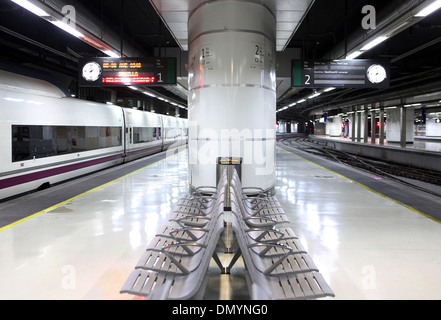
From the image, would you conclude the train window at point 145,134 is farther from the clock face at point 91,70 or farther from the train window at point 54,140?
the clock face at point 91,70

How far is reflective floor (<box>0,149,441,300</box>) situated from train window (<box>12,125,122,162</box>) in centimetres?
189

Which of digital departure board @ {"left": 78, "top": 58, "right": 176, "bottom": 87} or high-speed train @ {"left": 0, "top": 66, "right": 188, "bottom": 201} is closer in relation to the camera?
high-speed train @ {"left": 0, "top": 66, "right": 188, "bottom": 201}

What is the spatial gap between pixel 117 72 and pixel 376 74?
790cm

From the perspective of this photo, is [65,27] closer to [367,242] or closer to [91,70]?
[91,70]

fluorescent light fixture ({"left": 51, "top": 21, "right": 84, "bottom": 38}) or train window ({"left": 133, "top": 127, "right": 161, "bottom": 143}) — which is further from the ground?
fluorescent light fixture ({"left": 51, "top": 21, "right": 84, "bottom": 38})

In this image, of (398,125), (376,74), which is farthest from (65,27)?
(398,125)

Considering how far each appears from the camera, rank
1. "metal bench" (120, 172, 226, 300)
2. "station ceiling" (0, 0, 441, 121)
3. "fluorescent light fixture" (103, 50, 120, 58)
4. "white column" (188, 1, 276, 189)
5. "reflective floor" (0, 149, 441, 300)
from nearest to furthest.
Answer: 1. "metal bench" (120, 172, 226, 300)
2. "reflective floor" (0, 149, 441, 300)
3. "white column" (188, 1, 276, 189)
4. "station ceiling" (0, 0, 441, 121)
5. "fluorescent light fixture" (103, 50, 120, 58)

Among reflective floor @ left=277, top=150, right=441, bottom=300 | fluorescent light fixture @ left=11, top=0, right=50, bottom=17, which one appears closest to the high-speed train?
fluorescent light fixture @ left=11, top=0, right=50, bottom=17

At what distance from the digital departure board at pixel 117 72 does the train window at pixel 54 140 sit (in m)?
1.73

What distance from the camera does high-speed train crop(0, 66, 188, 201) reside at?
27.0ft

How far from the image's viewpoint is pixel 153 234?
18.3ft

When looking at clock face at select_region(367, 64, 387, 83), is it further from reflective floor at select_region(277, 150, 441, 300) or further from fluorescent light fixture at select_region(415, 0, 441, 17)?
fluorescent light fixture at select_region(415, 0, 441, 17)

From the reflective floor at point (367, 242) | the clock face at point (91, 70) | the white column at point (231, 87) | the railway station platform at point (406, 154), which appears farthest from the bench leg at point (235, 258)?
the railway station platform at point (406, 154)

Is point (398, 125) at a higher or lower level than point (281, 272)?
higher
